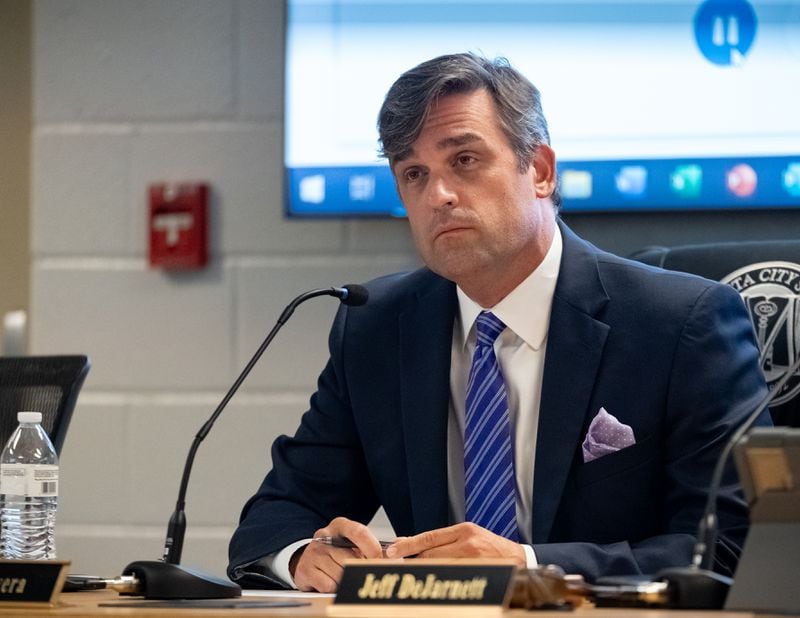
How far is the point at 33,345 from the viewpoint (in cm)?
312

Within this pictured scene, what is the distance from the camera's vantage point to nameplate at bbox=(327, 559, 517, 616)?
114 cm

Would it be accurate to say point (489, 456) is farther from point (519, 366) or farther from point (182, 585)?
point (182, 585)

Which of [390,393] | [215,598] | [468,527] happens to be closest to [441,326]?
[390,393]

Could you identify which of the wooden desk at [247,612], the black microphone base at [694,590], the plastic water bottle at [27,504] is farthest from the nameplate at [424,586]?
the plastic water bottle at [27,504]

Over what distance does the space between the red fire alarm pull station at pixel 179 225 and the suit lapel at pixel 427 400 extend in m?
0.93

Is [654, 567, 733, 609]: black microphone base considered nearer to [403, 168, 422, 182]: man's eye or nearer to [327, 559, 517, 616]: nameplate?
[327, 559, 517, 616]: nameplate

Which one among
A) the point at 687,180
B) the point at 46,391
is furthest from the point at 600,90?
the point at 46,391

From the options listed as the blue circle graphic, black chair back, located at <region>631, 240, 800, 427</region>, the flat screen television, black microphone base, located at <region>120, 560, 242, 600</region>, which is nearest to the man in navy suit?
black chair back, located at <region>631, 240, 800, 427</region>

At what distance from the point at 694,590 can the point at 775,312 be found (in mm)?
1011

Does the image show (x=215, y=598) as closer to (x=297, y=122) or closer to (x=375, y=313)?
(x=375, y=313)

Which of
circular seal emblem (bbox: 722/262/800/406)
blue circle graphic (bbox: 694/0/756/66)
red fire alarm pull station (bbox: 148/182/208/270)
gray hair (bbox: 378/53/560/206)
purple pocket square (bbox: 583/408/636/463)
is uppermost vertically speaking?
blue circle graphic (bbox: 694/0/756/66)

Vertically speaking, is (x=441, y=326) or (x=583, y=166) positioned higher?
(x=583, y=166)

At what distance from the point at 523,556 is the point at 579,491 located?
1.33 feet

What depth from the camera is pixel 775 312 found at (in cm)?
212
